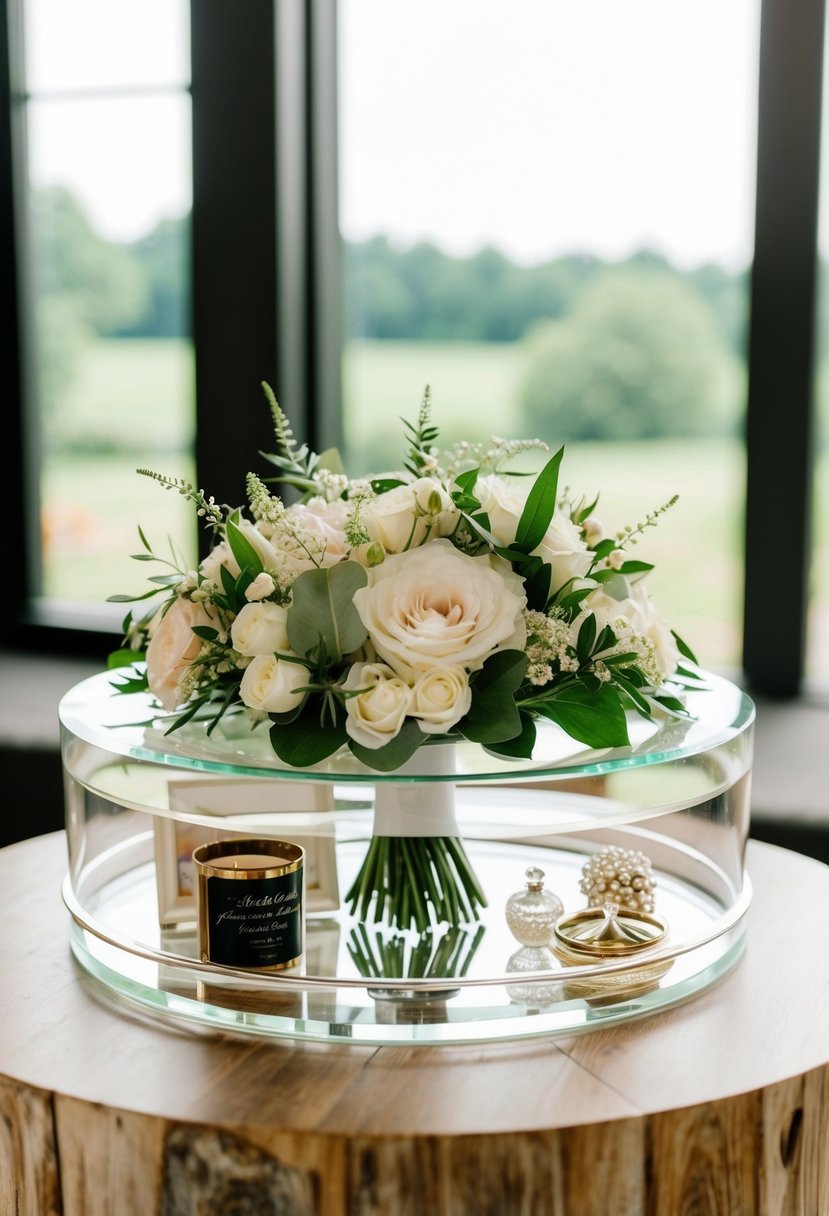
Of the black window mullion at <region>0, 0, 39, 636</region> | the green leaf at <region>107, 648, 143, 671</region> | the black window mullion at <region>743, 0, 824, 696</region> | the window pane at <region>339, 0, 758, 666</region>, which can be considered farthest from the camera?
the black window mullion at <region>0, 0, 39, 636</region>

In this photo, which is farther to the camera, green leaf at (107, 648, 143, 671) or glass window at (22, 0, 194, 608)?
glass window at (22, 0, 194, 608)

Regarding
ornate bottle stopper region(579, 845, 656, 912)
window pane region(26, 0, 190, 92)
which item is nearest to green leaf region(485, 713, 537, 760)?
ornate bottle stopper region(579, 845, 656, 912)

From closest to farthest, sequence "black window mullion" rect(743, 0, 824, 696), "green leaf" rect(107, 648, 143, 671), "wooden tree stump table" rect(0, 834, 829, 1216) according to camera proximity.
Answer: "wooden tree stump table" rect(0, 834, 829, 1216)
"green leaf" rect(107, 648, 143, 671)
"black window mullion" rect(743, 0, 824, 696)

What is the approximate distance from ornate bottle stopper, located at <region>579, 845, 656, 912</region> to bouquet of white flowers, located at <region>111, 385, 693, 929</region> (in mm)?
183

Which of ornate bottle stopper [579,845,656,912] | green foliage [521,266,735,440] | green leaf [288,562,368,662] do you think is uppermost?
green foliage [521,266,735,440]

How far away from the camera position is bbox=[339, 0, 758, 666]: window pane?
2.37 meters

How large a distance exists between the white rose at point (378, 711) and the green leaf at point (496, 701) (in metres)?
0.07

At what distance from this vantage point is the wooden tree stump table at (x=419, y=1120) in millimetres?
926

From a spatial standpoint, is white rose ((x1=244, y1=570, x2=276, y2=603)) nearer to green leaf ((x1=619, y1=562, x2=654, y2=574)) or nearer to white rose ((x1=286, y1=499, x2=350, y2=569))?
white rose ((x1=286, y1=499, x2=350, y2=569))

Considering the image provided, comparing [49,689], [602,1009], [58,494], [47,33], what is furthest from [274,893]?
[47,33]

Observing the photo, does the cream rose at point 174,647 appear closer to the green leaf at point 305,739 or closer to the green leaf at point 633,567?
the green leaf at point 305,739

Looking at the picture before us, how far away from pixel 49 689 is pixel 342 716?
1.68m

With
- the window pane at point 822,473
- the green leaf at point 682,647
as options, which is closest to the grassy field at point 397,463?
the window pane at point 822,473

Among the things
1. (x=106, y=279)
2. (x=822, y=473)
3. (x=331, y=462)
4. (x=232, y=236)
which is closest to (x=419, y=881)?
(x=331, y=462)
